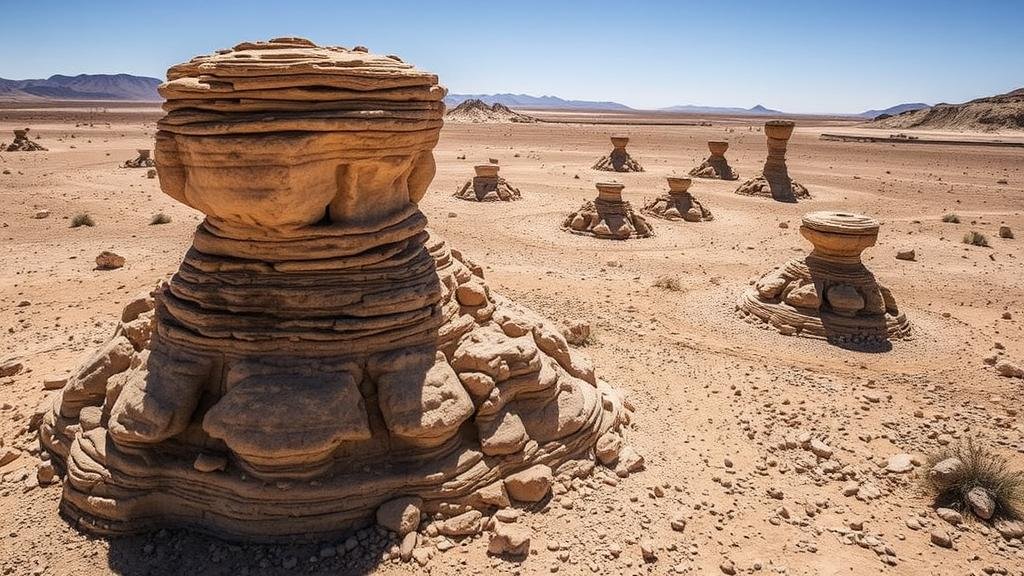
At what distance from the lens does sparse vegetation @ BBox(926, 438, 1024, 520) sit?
5285mm

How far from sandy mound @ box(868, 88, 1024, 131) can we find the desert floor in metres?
56.9

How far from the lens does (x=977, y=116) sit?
2657 inches

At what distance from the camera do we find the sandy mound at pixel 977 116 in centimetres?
6372

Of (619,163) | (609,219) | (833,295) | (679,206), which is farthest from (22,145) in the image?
(833,295)

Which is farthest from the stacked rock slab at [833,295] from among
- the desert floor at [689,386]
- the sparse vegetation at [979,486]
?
the sparse vegetation at [979,486]

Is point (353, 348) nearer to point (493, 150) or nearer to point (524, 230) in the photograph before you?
point (524, 230)

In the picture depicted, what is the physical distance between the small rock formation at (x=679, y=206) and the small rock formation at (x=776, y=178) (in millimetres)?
5685

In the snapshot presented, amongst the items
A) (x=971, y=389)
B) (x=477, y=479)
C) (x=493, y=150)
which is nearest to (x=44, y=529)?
(x=477, y=479)

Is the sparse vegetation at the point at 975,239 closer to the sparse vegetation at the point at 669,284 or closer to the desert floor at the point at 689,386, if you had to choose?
the desert floor at the point at 689,386

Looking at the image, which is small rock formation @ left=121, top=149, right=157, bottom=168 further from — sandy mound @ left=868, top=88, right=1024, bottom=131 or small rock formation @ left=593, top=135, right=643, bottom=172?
sandy mound @ left=868, top=88, right=1024, bottom=131

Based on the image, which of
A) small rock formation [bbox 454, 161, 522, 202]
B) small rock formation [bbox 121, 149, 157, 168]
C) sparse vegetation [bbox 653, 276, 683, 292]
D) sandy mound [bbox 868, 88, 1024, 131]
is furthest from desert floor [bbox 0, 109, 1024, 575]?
sandy mound [bbox 868, 88, 1024, 131]

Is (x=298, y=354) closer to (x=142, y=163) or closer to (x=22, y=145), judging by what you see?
(x=142, y=163)

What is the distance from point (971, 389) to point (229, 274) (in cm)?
910

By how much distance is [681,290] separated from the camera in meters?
12.0
